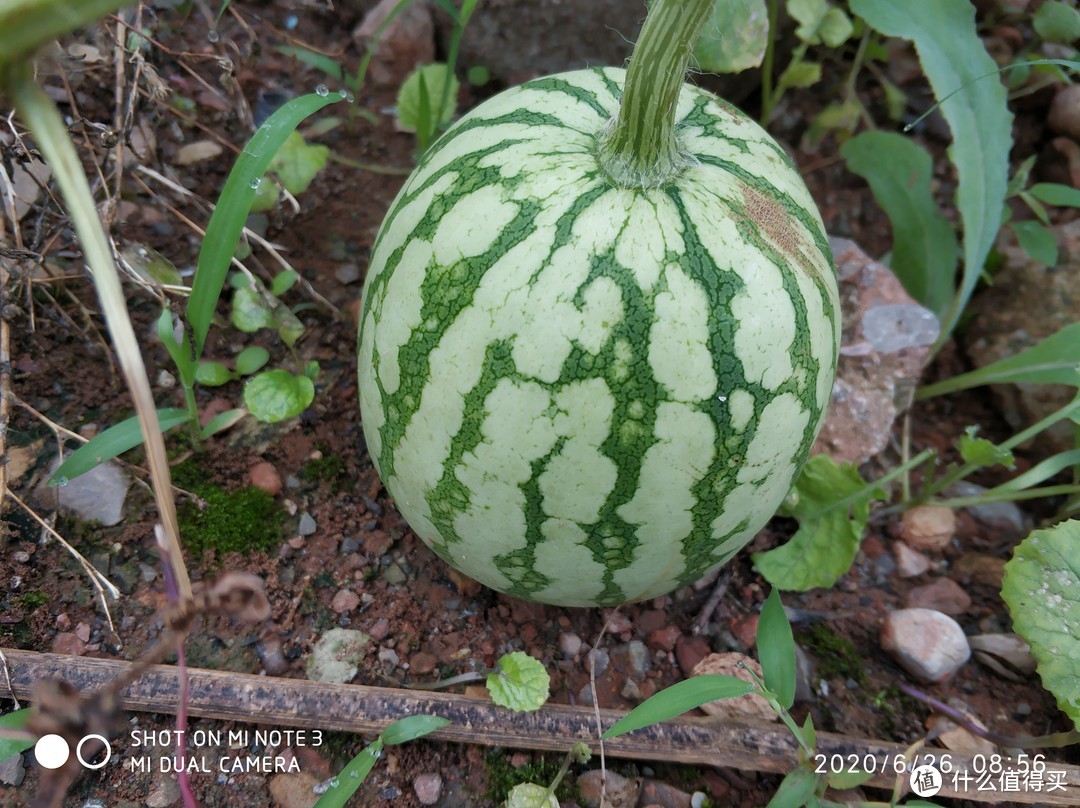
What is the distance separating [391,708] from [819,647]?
3.51 feet

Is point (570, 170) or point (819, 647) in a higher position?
point (570, 170)

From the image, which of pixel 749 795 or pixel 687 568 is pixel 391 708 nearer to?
pixel 687 568

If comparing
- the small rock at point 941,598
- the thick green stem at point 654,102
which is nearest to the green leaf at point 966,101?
the small rock at point 941,598

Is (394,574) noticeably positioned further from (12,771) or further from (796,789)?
(796,789)

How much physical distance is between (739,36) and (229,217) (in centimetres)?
136

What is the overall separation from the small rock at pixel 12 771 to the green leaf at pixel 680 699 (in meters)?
1.10

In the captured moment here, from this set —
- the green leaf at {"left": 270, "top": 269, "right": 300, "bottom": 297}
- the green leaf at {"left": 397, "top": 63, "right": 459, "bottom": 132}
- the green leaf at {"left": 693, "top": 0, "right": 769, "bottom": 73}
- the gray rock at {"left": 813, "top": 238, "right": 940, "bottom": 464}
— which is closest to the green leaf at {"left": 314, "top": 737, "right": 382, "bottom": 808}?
the green leaf at {"left": 270, "top": 269, "right": 300, "bottom": 297}

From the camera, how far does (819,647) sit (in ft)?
6.56

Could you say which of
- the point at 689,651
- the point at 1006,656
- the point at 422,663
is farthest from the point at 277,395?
the point at 1006,656

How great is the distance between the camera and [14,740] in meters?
1.43

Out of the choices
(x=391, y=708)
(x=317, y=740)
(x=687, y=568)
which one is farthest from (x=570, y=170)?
(x=317, y=740)

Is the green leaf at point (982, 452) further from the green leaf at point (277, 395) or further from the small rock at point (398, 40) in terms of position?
the small rock at point (398, 40)

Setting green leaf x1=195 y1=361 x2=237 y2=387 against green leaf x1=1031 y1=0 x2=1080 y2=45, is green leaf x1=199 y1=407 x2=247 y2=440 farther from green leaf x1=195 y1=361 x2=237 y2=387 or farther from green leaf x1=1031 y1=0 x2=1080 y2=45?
green leaf x1=1031 y1=0 x2=1080 y2=45

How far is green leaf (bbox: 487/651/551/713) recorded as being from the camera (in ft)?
5.36
